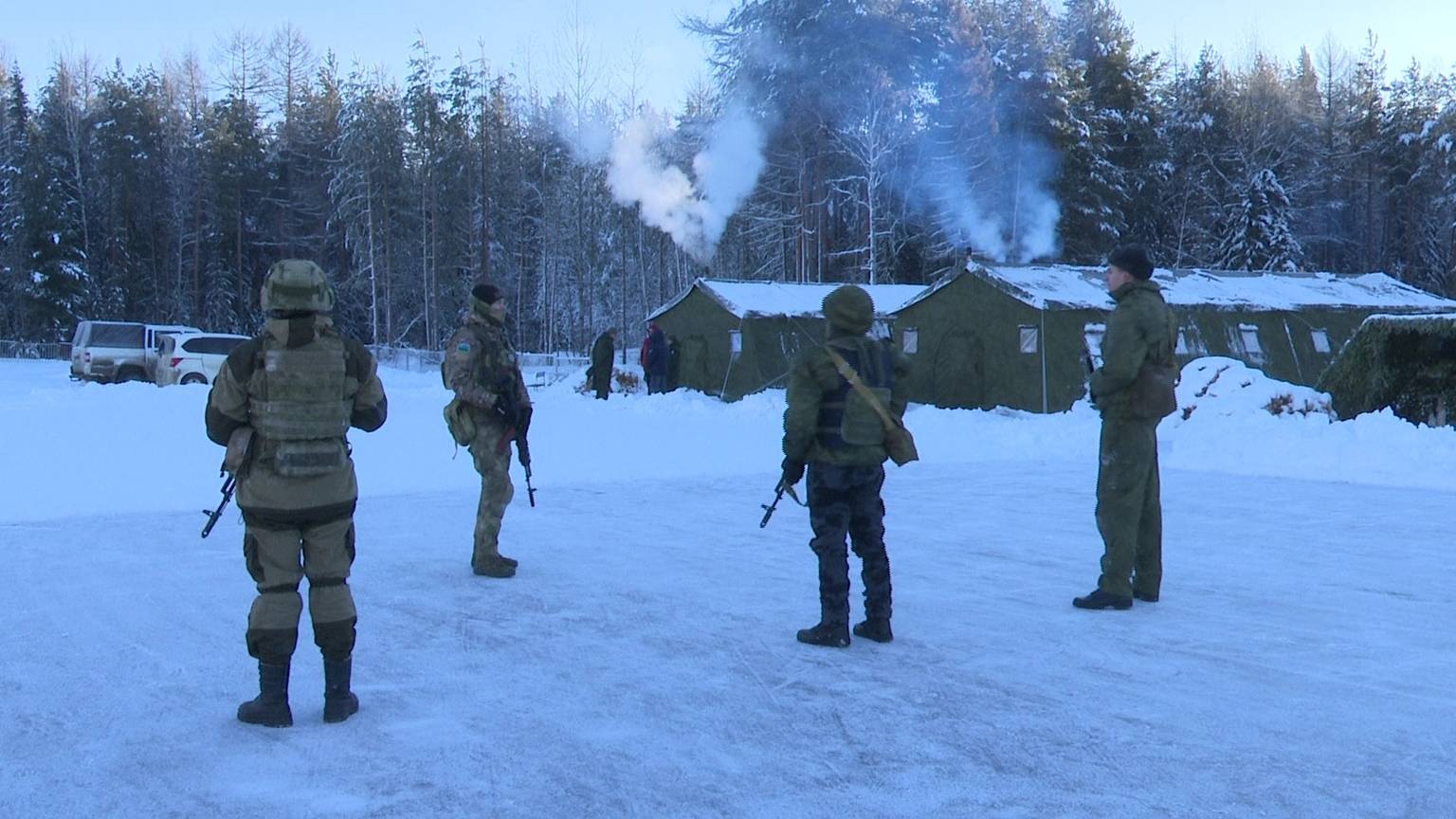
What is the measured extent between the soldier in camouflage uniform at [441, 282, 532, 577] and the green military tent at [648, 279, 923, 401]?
17522mm

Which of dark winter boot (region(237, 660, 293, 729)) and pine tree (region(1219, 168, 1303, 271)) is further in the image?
pine tree (region(1219, 168, 1303, 271))

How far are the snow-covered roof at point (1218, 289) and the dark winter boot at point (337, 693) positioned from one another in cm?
1653

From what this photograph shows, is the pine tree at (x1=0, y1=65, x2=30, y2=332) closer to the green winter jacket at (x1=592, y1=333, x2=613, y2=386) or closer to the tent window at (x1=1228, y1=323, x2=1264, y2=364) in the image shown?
the green winter jacket at (x1=592, y1=333, x2=613, y2=386)

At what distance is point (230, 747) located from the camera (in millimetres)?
4020

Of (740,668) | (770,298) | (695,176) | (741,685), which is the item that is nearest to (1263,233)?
(695,176)

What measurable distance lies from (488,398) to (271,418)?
268 centimetres

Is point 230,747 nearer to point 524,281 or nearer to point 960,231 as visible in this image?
point 960,231

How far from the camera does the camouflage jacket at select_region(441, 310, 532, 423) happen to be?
685 cm

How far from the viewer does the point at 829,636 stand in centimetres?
539

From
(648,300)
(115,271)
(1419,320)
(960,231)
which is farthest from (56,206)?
(1419,320)

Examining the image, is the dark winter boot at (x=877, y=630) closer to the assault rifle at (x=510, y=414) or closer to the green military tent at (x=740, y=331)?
the assault rifle at (x=510, y=414)

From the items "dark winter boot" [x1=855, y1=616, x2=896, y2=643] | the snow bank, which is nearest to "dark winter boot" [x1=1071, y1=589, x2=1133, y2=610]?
"dark winter boot" [x1=855, y1=616, x2=896, y2=643]

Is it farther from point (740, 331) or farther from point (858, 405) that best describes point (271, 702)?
point (740, 331)

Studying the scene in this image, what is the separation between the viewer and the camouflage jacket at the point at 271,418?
4211mm
